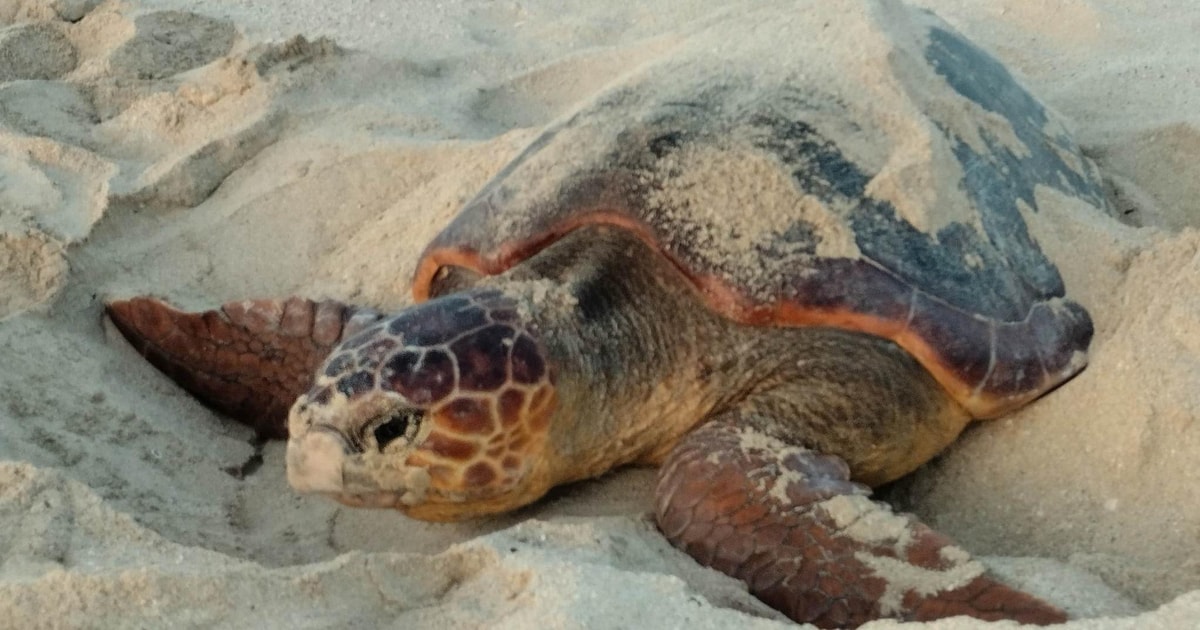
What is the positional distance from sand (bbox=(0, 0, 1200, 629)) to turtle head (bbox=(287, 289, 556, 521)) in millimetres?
154

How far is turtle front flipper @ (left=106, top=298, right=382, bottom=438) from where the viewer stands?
2.33 meters

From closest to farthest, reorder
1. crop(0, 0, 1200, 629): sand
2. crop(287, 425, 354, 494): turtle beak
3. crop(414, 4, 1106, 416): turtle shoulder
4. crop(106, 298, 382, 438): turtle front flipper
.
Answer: crop(0, 0, 1200, 629): sand < crop(287, 425, 354, 494): turtle beak < crop(414, 4, 1106, 416): turtle shoulder < crop(106, 298, 382, 438): turtle front flipper

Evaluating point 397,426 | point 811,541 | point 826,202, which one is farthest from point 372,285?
point 811,541

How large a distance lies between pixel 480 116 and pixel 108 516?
2.00 metres

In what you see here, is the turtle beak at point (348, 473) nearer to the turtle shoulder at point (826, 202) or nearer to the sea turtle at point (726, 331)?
the sea turtle at point (726, 331)

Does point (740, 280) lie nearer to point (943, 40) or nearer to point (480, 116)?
point (943, 40)

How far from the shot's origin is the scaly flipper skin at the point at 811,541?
5.17 feet

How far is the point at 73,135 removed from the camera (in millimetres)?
3160

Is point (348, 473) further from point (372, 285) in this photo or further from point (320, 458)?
A: point (372, 285)

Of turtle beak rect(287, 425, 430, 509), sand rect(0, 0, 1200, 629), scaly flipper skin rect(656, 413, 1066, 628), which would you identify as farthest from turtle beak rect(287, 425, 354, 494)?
scaly flipper skin rect(656, 413, 1066, 628)

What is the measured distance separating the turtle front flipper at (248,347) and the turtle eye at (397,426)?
23.0 inches

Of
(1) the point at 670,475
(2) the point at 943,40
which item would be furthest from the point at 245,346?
(2) the point at 943,40

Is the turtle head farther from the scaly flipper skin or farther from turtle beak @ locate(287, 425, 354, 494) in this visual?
the scaly flipper skin

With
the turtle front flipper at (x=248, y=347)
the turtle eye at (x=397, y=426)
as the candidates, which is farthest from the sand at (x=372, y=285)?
the turtle eye at (x=397, y=426)
